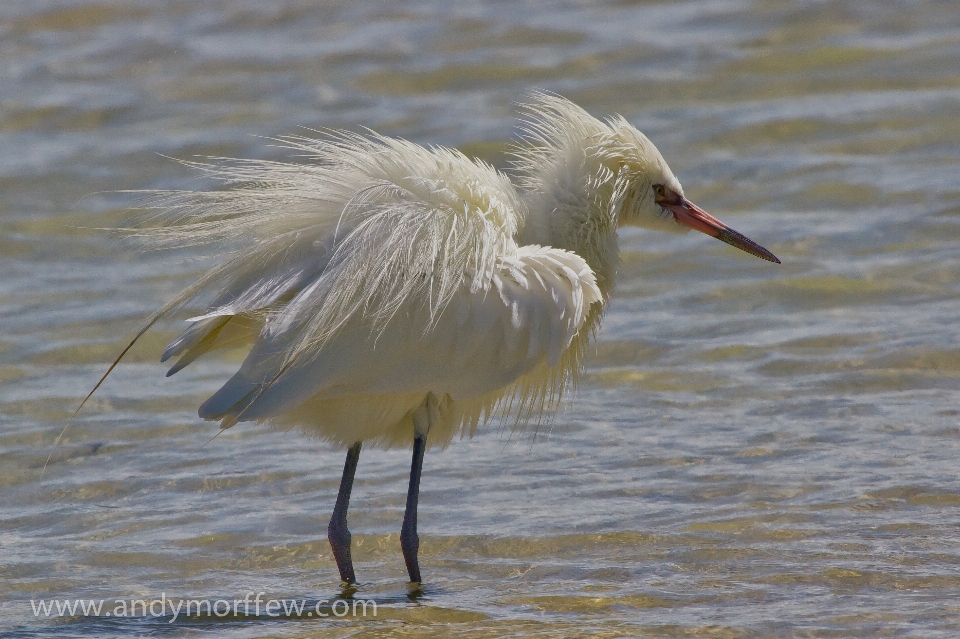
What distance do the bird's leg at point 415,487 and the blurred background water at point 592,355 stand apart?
4.9 inches

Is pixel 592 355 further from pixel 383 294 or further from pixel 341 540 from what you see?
pixel 383 294

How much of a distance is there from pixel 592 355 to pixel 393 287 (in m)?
3.04

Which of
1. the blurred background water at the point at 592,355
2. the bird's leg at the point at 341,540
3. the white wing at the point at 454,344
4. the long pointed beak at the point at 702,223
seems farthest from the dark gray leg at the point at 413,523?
the long pointed beak at the point at 702,223

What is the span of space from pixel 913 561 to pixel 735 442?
156 centimetres

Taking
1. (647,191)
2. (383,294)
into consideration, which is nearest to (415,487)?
(383,294)

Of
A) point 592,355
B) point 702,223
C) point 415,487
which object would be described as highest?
point 702,223

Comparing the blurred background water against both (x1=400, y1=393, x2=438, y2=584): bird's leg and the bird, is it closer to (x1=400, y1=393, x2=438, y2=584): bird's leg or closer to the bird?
(x1=400, y1=393, x2=438, y2=584): bird's leg

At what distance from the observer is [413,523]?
16.9 ft

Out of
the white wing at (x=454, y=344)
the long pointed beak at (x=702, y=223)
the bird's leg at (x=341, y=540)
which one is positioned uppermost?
the long pointed beak at (x=702, y=223)

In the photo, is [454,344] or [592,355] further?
[592,355]

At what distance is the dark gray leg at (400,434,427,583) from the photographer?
16.9ft

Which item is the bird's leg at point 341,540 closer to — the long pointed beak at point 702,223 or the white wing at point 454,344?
the white wing at point 454,344

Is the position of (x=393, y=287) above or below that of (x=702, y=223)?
below

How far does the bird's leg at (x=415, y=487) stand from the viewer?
5.14 m
